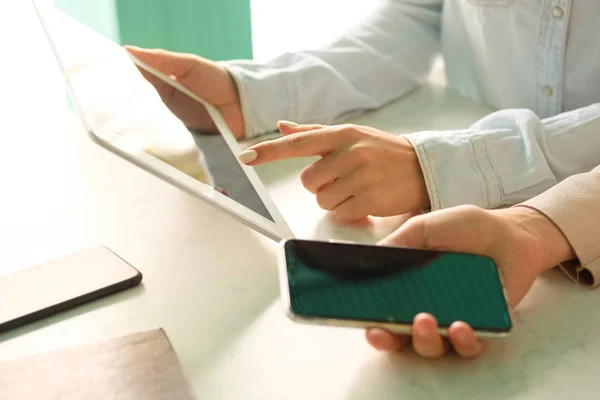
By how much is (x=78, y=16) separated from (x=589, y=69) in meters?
0.73

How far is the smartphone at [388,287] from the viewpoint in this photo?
1.50 ft

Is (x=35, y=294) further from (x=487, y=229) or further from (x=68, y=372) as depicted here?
(x=487, y=229)

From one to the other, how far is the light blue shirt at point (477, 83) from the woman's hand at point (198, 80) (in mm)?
12

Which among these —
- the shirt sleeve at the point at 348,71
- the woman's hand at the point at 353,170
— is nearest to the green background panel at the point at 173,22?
the shirt sleeve at the point at 348,71

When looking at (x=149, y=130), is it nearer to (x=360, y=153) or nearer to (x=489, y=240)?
(x=360, y=153)

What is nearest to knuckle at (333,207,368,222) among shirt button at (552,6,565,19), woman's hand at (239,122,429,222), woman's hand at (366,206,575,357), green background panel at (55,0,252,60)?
woman's hand at (239,122,429,222)

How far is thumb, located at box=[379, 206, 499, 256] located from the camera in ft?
1.74

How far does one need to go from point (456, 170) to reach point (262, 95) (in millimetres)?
263

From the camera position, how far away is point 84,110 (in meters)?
0.61

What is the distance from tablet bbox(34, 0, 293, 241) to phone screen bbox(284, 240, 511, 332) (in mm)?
115

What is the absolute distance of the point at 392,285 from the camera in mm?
483

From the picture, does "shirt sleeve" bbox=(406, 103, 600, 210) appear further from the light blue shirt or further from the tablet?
the tablet

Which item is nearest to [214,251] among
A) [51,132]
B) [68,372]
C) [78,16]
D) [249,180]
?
[249,180]

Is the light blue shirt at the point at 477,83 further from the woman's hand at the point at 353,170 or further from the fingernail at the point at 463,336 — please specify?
the fingernail at the point at 463,336
